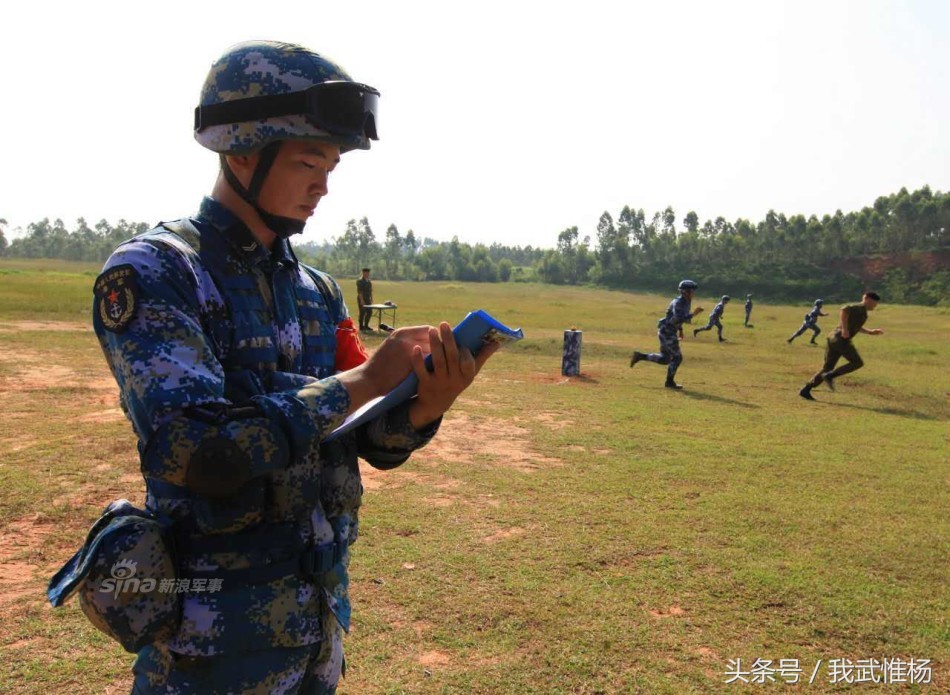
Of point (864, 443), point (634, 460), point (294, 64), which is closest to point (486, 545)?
point (634, 460)

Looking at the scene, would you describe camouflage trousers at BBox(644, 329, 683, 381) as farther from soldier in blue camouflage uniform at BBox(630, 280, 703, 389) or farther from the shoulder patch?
the shoulder patch

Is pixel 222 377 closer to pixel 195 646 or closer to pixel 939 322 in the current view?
pixel 195 646

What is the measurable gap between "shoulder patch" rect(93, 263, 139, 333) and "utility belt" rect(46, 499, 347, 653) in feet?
1.42

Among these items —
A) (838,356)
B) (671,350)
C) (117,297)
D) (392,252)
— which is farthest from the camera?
(392,252)

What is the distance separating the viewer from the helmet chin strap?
5.68ft

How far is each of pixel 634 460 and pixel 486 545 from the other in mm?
3264

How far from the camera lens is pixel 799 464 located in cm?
840

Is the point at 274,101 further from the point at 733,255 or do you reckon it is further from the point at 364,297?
the point at 733,255

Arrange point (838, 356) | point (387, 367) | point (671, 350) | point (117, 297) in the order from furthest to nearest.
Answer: point (671, 350), point (838, 356), point (387, 367), point (117, 297)

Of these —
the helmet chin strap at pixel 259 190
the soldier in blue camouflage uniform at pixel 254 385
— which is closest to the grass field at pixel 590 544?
the soldier in blue camouflage uniform at pixel 254 385

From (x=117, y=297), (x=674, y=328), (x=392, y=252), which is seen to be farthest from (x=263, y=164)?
(x=392, y=252)

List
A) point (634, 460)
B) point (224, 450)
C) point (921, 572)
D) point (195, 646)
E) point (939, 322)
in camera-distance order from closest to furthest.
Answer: point (224, 450), point (195, 646), point (921, 572), point (634, 460), point (939, 322)
